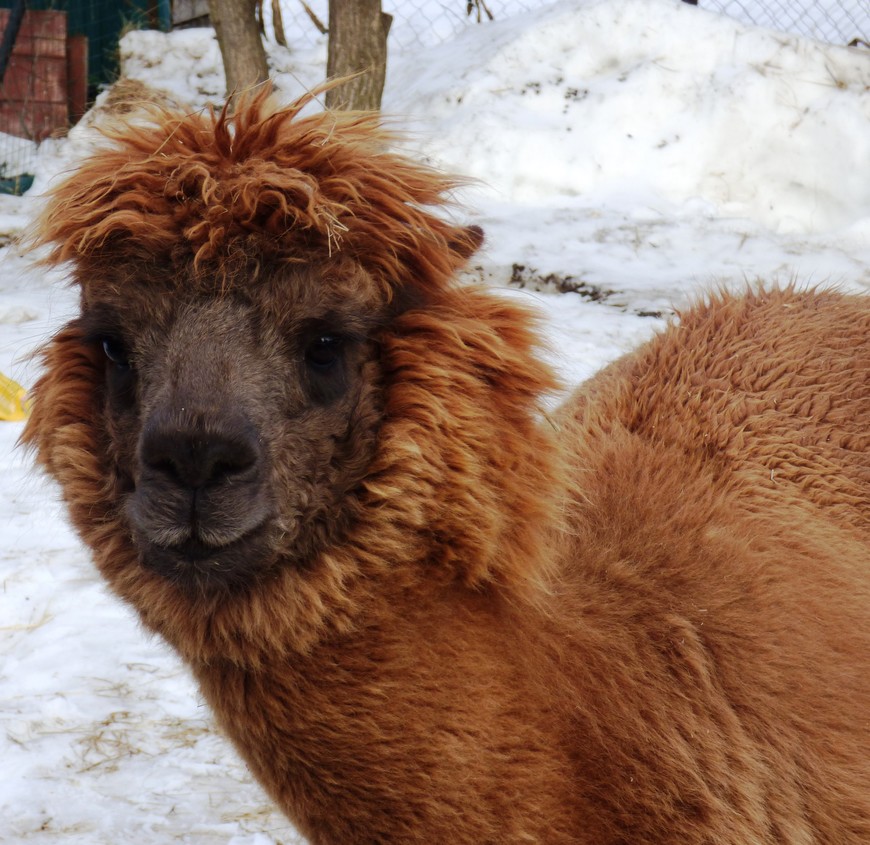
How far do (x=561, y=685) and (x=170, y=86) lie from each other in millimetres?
10305

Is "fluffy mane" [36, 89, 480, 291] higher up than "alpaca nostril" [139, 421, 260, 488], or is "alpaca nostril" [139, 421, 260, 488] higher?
"fluffy mane" [36, 89, 480, 291]

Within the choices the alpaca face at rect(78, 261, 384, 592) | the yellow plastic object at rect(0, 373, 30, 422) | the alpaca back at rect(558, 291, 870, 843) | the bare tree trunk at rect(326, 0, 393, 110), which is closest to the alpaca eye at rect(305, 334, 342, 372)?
the alpaca face at rect(78, 261, 384, 592)

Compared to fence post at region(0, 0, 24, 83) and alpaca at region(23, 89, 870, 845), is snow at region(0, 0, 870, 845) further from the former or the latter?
alpaca at region(23, 89, 870, 845)

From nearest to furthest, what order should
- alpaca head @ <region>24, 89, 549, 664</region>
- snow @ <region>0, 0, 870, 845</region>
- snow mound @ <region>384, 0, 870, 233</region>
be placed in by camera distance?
1. alpaca head @ <region>24, 89, 549, 664</region>
2. snow @ <region>0, 0, 870, 845</region>
3. snow mound @ <region>384, 0, 870, 233</region>

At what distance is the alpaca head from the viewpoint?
2305 mm

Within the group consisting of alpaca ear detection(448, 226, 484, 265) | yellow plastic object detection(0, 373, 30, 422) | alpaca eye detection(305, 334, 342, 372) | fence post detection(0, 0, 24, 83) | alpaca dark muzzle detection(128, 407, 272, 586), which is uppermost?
fence post detection(0, 0, 24, 83)

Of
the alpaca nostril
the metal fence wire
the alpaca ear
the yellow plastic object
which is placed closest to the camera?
the alpaca nostril

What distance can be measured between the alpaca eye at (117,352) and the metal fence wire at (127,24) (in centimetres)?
912

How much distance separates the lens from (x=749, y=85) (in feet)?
33.0

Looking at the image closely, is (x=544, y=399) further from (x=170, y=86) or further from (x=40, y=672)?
(x=170, y=86)

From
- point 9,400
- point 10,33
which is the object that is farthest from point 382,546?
point 10,33

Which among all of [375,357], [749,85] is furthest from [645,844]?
[749,85]

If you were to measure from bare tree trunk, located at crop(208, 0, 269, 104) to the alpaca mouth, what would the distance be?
281 inches

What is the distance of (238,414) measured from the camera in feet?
7.45
